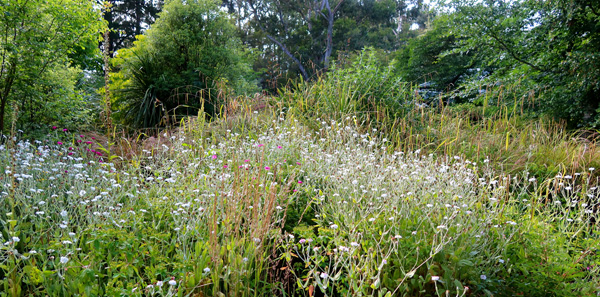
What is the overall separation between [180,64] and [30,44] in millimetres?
3987

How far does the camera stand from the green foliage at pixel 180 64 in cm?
760

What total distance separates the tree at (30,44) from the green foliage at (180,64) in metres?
2.44

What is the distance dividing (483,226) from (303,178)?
1.58 m

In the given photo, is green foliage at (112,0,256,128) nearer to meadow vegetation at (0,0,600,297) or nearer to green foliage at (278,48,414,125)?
meadow vegetation at (0,0,600,297)

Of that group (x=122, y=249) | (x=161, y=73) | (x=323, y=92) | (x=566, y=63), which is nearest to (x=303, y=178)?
(x=122, y=249)

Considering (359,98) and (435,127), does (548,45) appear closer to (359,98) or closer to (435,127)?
(435,127)

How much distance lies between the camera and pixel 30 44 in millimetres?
4375

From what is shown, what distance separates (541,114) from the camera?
6184mm

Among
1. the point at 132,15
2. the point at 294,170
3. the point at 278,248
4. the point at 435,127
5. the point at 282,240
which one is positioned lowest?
the point at 278,248

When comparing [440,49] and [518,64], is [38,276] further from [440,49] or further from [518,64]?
[440,49]

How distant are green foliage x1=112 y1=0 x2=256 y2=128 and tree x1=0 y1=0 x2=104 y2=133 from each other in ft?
8.00

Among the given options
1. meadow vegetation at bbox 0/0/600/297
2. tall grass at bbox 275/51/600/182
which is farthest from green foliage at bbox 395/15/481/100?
tall grass at bbox 275/51/600/182

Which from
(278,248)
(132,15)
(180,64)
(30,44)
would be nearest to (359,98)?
(278,248)

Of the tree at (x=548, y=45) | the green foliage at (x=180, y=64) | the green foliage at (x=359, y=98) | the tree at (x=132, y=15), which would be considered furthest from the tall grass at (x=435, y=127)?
the tree at (x=132, y=15)
